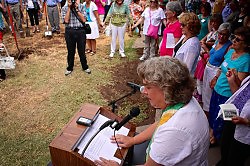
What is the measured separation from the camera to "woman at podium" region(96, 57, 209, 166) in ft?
4.83

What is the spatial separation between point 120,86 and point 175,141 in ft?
13.9

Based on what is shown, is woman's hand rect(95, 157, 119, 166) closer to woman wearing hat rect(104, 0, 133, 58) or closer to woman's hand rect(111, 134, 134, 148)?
woman's hand rect(111, 134, 134, 148)

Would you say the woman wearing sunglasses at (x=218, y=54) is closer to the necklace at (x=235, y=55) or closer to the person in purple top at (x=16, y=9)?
the necklace at (x=235, y=55)

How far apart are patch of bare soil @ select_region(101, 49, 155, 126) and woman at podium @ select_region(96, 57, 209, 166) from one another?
277 centimetres

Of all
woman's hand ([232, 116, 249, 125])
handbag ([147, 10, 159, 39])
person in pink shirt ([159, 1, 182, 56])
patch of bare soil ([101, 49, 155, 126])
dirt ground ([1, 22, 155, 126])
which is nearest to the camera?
woman's hand ([232, 116, 249, 125])

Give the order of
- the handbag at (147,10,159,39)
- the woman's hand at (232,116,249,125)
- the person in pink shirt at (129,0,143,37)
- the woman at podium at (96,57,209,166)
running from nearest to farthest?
the woman at podium at (96,57,209,166)
the woman's hand at (232,116,249,125)
the handbag at (147,10,159,39)
the person in pink shirt at (129,0,143,37)

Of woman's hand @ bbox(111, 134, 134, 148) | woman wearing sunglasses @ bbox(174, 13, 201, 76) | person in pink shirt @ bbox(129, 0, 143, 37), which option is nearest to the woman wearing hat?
person in pink shirt @ bbox(129, 0, 143, 37)

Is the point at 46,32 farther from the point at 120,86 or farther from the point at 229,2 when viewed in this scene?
the point at 229,2

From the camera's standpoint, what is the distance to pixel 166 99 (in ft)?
5.23

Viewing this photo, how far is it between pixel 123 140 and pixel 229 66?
69.1 inches

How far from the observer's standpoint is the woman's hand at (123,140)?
203 cm

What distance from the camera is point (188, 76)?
161cm

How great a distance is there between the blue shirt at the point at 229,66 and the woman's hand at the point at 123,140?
1.65 meters

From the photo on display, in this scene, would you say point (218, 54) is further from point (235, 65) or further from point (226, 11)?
point (226, 11)
